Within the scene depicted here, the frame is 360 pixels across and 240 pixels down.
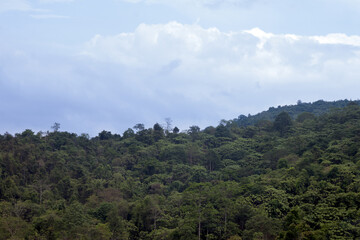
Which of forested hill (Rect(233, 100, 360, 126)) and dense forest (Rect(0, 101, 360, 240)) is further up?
forested hill (Rect(233, 100, 360, 126))

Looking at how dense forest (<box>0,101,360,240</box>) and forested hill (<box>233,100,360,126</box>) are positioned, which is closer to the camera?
dense forest (<box>0,101,360,240</box>)

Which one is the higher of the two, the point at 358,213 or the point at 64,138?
the point at 64,138

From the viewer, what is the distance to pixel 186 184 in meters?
39.8

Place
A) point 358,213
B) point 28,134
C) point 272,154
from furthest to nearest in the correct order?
point 28,134 < point 272,154 < point 358,213

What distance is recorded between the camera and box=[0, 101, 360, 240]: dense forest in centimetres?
2581

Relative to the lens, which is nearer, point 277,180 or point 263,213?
point 263,213

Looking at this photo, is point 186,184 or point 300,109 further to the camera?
point 300,109

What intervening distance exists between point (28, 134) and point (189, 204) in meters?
24.6

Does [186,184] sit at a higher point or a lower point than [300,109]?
lower

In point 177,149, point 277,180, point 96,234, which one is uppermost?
point 177,149

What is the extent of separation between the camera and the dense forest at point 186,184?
2581 centimetres

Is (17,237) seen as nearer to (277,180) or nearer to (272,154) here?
(277,180)

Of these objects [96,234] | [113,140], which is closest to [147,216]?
[96,234]

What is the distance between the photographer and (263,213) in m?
26.3
